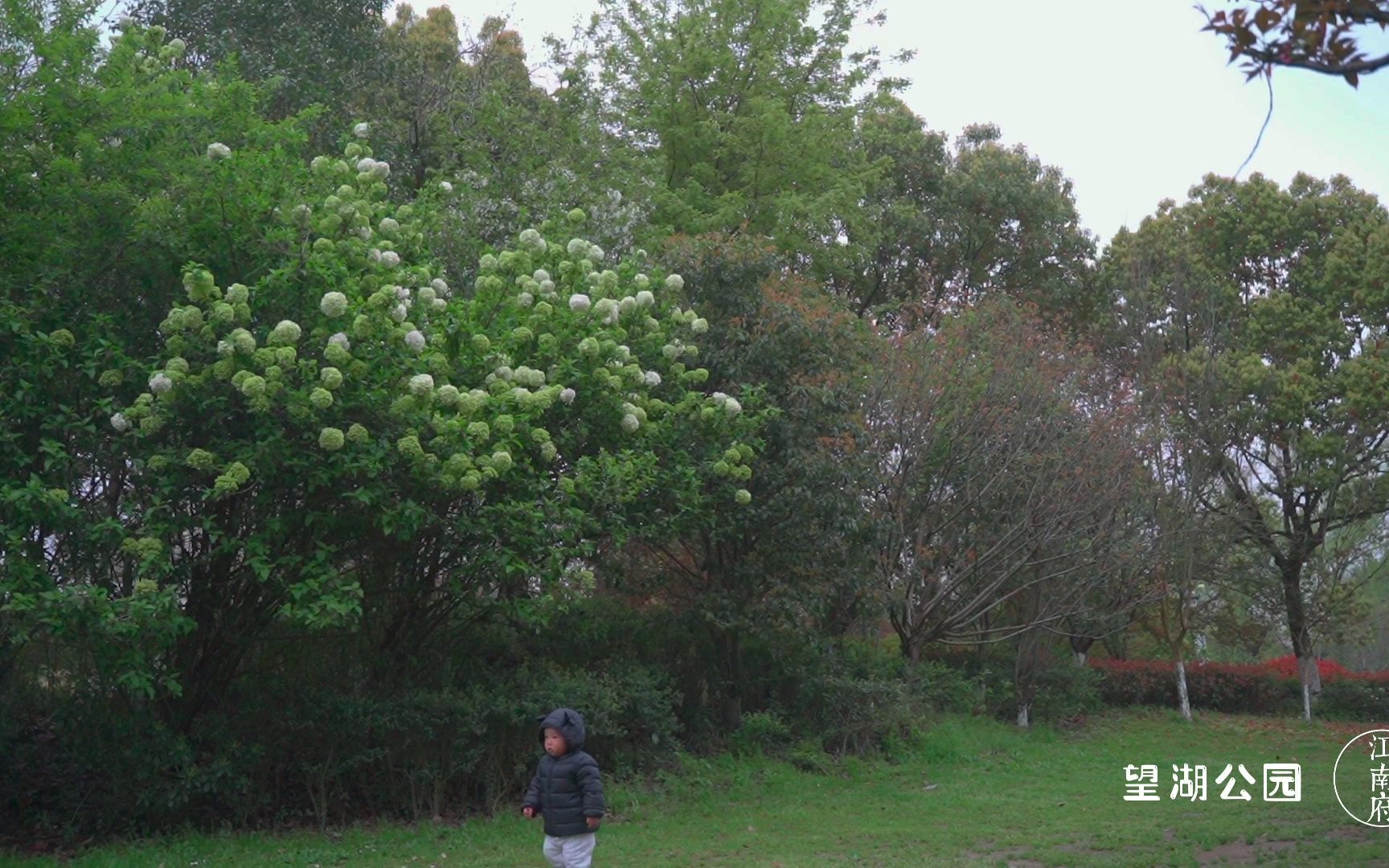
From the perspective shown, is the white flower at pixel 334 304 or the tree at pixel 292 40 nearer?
the white flower at pixel 334 304

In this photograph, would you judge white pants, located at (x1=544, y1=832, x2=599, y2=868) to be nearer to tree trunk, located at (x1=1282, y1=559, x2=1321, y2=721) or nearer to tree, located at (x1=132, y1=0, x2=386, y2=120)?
tree, located at (x1=132, y1=0, x2=386, y2=120)

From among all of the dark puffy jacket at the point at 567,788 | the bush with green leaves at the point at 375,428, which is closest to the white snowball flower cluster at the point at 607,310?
the bush with green leaves at the point at 375,428

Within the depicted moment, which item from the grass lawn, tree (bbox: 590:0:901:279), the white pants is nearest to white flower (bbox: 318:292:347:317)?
the grass lawn

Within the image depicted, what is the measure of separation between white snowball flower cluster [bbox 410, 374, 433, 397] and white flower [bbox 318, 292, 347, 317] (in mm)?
736

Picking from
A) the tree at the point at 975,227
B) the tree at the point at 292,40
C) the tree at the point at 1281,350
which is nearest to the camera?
the tree at the point at 292,40

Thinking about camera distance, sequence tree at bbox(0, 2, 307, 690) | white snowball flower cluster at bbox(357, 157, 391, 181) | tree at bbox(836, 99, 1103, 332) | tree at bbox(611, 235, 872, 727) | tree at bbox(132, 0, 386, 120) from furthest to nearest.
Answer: tree at bbox(836, 99, 1103, 332) → tree at bbox(132, 0, 386, 120) → tree at bbox(611, 235, 872, 727) → white snowball flower cluster at bbox(357, 157, 391, 181) → tree at bbox(0, 2, 307, 690)

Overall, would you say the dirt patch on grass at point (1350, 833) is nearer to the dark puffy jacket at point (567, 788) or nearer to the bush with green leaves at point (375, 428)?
the bush with green leaves at point (375, 428)

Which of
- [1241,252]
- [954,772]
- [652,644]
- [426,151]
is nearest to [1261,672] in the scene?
[1241,252]

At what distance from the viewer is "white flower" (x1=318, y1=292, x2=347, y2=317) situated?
9.29m

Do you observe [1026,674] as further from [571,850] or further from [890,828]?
[571,850]

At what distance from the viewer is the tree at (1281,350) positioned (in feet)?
75.7

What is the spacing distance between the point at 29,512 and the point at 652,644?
7.21m

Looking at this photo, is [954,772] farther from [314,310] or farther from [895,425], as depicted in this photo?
[314,310]

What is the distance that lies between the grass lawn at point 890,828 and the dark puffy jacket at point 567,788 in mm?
2596
